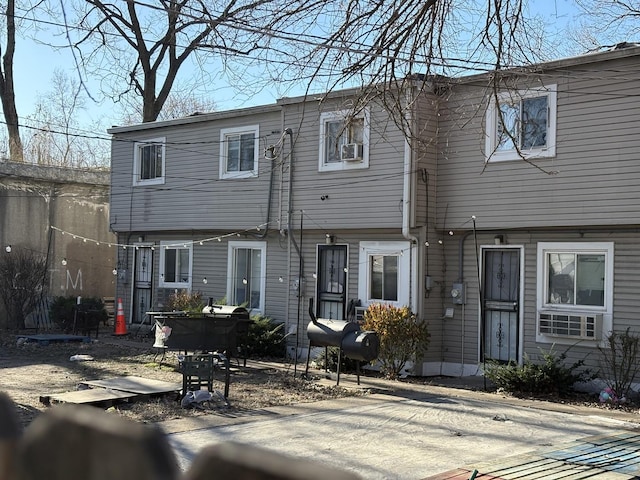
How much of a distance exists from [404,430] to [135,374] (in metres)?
6.23

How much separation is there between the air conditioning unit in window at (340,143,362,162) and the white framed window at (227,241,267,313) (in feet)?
11.9

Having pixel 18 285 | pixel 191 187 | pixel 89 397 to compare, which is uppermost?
pixel 191 187

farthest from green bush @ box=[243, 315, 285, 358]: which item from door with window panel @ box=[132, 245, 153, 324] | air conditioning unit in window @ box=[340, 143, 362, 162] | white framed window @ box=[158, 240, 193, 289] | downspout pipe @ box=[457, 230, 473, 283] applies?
door with window panel @ box=[132, 245, 153, 324]

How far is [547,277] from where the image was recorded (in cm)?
1392

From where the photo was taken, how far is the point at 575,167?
43.8 feet

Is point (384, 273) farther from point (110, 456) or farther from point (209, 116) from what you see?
point (110, 456)

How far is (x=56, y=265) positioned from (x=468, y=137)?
45.0 ft

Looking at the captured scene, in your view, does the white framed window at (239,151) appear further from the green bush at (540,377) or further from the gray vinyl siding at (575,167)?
the green bush at (540,377)

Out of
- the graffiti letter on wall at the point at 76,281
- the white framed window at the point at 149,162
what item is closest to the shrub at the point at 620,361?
the white framed window at the point at 149,162

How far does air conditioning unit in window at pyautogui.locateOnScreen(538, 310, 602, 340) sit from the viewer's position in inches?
511

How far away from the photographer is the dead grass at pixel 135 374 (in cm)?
1056

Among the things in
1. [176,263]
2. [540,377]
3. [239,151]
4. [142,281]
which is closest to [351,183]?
[239,151]

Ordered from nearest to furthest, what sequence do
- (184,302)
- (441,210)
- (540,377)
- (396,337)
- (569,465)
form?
(569,465) < (540,377) < (396,337) < (441,210) < (184,302)

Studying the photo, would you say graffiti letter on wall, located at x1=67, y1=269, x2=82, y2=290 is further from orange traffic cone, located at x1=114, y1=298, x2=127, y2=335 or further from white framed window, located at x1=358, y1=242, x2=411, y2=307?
white framed window, located at x1=358, y1=242, x2=411, y2=307
